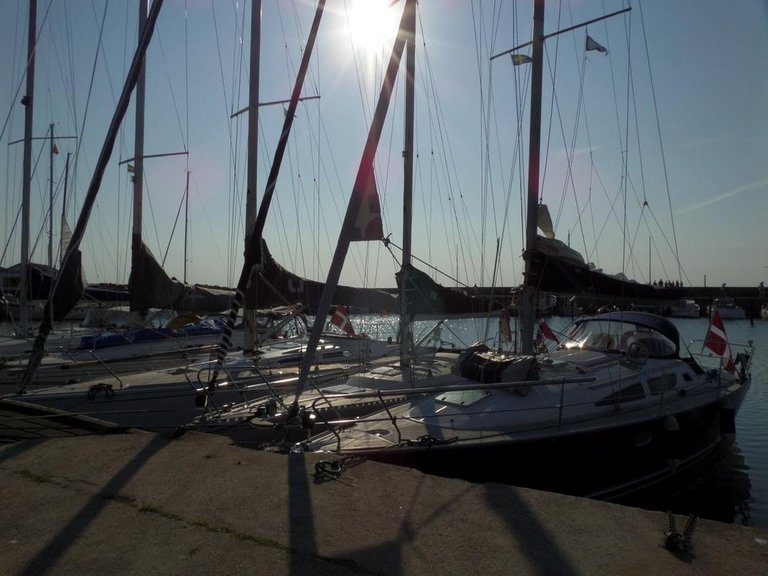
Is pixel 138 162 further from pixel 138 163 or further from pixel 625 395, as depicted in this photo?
pixel 625 395

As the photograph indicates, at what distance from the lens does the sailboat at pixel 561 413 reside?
309 inches

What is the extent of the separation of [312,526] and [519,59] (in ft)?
40.6

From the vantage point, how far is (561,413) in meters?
8.64

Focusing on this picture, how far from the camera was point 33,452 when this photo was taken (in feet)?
18.8

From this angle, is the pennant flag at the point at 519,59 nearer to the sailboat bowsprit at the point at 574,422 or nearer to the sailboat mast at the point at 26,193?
the sailboat bowsprit at the point at 574,422

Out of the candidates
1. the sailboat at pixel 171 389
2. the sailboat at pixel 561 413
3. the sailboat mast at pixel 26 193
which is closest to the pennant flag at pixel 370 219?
the sailboat at pixel 171 389

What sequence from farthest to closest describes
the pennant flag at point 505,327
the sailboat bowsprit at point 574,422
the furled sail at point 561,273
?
1. the pennant flag at point 505,327
2. the furled sail at point 561,273
3. the sailboat bowsprit at point 574,422

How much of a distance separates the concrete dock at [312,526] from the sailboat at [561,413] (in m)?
2.04

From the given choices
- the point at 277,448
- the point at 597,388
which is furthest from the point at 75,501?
the point at 597,388

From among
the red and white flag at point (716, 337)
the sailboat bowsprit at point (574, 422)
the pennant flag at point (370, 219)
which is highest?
the pennant flag at point (370, 219)

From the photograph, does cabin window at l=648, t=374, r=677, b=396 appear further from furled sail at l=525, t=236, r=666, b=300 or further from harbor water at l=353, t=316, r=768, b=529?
furled sail at l=525, t=236, r=666, b=300

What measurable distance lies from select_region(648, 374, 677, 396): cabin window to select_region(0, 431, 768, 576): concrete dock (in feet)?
21.9

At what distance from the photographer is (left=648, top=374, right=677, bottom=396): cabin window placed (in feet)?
34.0

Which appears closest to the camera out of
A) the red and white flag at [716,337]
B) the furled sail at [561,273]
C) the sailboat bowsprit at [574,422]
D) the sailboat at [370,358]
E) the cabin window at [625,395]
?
the sailboat at [370,358]
